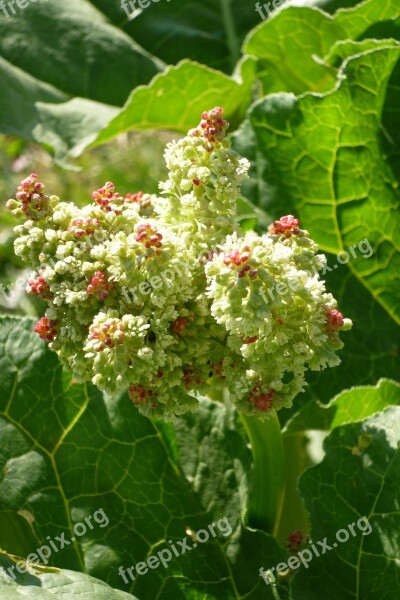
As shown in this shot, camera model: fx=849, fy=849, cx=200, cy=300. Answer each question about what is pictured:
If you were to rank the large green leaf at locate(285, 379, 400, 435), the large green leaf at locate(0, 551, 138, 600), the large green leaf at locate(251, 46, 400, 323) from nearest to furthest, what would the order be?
the large green leaf at locate(0, 551, 138, 600), the large green leaf at locate(285, 379, 400, 435), the large green leaf at locate(251, 46, 400, 323)

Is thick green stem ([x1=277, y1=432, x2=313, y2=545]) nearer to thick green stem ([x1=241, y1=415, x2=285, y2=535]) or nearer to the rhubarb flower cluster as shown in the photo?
thick green stem ([x1=241, y1=415, x2=285, y2=535])

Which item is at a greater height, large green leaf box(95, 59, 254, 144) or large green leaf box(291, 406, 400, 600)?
large green leaf box(95, 59, 254, 144)

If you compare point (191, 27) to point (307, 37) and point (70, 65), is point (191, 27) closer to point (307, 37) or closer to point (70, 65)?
point (70, 65)

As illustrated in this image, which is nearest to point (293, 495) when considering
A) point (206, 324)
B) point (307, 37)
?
point (206, 324)

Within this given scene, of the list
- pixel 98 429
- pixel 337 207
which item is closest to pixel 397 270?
pixel 337 207

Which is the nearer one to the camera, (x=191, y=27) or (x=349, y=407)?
(x=349, y=407)

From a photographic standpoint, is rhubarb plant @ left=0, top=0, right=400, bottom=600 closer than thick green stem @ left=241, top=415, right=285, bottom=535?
Yes

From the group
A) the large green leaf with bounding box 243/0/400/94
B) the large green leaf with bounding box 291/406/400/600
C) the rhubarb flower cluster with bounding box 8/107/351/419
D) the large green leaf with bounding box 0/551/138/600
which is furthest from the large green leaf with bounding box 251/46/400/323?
the large green leaf with bounding box 0/551/138/600
